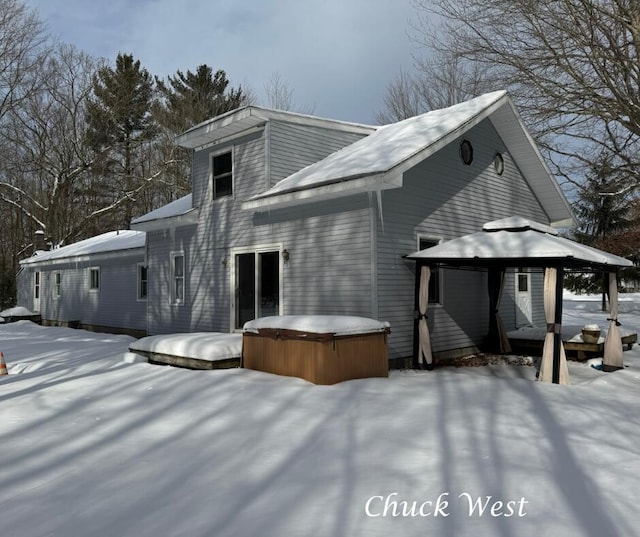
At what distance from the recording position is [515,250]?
27.6 feet

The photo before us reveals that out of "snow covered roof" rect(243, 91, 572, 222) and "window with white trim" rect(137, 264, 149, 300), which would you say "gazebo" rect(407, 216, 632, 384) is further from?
"window with white trim" rect(137, 264, 149, 300)

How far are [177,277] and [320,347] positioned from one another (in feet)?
24.0

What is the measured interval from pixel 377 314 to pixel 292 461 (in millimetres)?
4855

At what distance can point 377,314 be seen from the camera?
912 cm

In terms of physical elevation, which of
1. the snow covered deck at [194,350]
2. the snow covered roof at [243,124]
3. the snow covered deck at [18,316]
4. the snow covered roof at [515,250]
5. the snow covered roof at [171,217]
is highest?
the snow covered roof at [243,124]

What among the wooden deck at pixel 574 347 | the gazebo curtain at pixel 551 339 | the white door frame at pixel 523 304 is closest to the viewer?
the gazebo curtain at pixel 551 339

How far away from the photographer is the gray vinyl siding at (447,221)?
9539 mm

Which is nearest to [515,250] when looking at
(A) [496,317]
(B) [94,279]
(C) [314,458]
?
(A) [496,317]

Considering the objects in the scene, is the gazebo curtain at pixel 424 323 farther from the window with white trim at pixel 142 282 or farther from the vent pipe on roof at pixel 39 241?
the vent pipe on roof at pixel 39 241

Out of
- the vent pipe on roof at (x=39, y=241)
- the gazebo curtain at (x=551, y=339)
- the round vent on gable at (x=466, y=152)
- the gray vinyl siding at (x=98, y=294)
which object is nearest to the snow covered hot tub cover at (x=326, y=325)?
the gazebo curtain at (x=551, y=339)

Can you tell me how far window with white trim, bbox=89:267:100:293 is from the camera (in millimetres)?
18719

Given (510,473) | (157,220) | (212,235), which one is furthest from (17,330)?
(510,473)

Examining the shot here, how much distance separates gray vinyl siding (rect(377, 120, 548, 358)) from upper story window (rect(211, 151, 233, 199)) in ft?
15.3

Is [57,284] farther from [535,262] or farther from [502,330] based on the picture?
[535,262]
